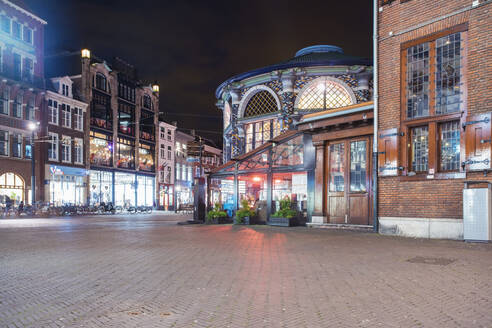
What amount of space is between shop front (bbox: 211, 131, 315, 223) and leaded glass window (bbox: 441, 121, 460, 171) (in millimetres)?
6198

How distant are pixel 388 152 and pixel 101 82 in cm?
4445

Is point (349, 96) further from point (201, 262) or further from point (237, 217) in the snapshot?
point (201, 262)

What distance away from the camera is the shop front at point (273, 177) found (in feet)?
64.7

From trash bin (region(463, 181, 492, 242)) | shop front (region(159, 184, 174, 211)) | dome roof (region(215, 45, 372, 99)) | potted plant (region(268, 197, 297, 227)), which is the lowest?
shop front (region(159, 184, 174, 211))

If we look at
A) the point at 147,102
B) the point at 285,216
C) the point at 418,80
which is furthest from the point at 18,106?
the point at 418,80

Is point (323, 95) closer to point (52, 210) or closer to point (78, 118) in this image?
point (52, 210)

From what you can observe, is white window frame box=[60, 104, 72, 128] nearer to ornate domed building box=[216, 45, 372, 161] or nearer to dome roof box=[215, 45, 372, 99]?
dome roof box=[215, 45, 372, 99]

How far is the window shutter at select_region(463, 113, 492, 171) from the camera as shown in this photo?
12576 mm

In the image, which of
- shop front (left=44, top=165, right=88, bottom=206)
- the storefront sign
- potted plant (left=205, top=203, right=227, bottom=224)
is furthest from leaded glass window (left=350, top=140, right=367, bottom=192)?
the storefront sign

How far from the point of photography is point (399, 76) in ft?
49.8

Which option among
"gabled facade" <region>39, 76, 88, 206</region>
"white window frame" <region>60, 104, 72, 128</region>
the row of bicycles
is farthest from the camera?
"white window frame" <region>60, 104, 72, 128</region>

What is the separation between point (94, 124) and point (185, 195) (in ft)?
77.9

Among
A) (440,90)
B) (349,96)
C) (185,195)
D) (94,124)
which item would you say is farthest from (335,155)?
(185,195)

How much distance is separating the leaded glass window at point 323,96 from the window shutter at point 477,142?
1454 cm
